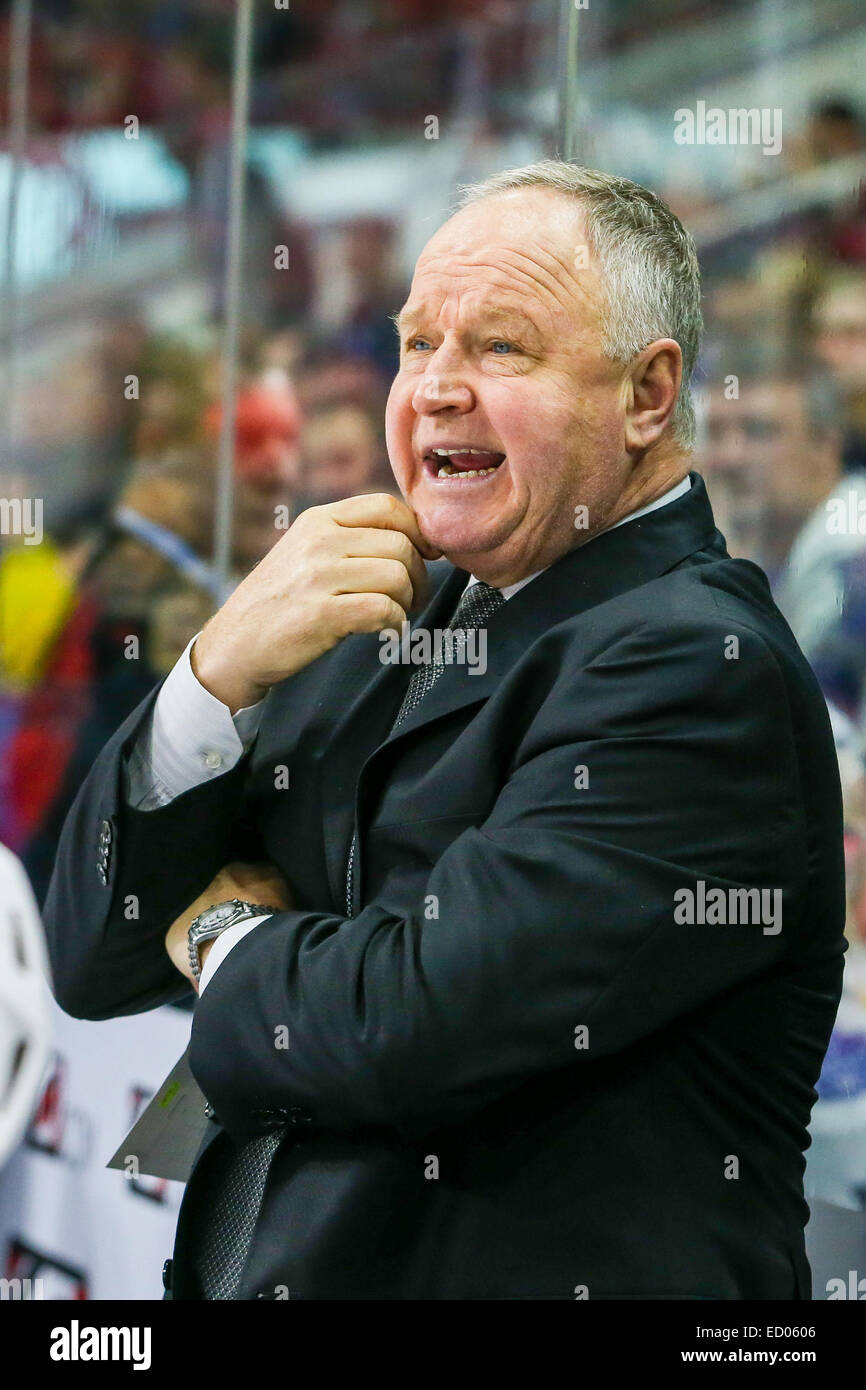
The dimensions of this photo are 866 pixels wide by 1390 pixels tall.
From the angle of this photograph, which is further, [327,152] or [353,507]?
[327,152]

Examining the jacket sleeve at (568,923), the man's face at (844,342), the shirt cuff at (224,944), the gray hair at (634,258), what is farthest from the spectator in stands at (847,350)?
the shirt cuff at (224,944)

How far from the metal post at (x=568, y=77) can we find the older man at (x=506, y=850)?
45 cm

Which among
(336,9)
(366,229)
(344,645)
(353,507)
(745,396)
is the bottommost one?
(344,645)

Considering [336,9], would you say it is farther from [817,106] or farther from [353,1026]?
[353,1026]

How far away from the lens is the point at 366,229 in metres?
5.50

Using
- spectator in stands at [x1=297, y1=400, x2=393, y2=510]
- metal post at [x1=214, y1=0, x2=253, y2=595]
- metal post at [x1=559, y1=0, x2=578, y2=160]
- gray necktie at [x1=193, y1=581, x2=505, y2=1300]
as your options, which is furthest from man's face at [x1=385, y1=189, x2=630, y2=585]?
spectator in stands at [x1=297, y1=400, x2=393, y2=510]

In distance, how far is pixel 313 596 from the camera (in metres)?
1.37

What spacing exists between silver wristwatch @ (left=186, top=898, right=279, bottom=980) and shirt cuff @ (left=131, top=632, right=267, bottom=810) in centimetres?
11

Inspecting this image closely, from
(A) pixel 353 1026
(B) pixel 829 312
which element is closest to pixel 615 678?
(A) pixel 353 1026

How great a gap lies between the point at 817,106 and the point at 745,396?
701mm

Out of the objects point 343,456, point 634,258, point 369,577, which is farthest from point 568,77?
point 343,456

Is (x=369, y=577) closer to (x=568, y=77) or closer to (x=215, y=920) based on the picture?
(x=215, y=920)

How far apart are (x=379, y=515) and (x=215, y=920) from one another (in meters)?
0.39

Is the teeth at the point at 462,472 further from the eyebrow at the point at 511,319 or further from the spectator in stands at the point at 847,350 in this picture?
the spectator in stands at the point at 847,350
